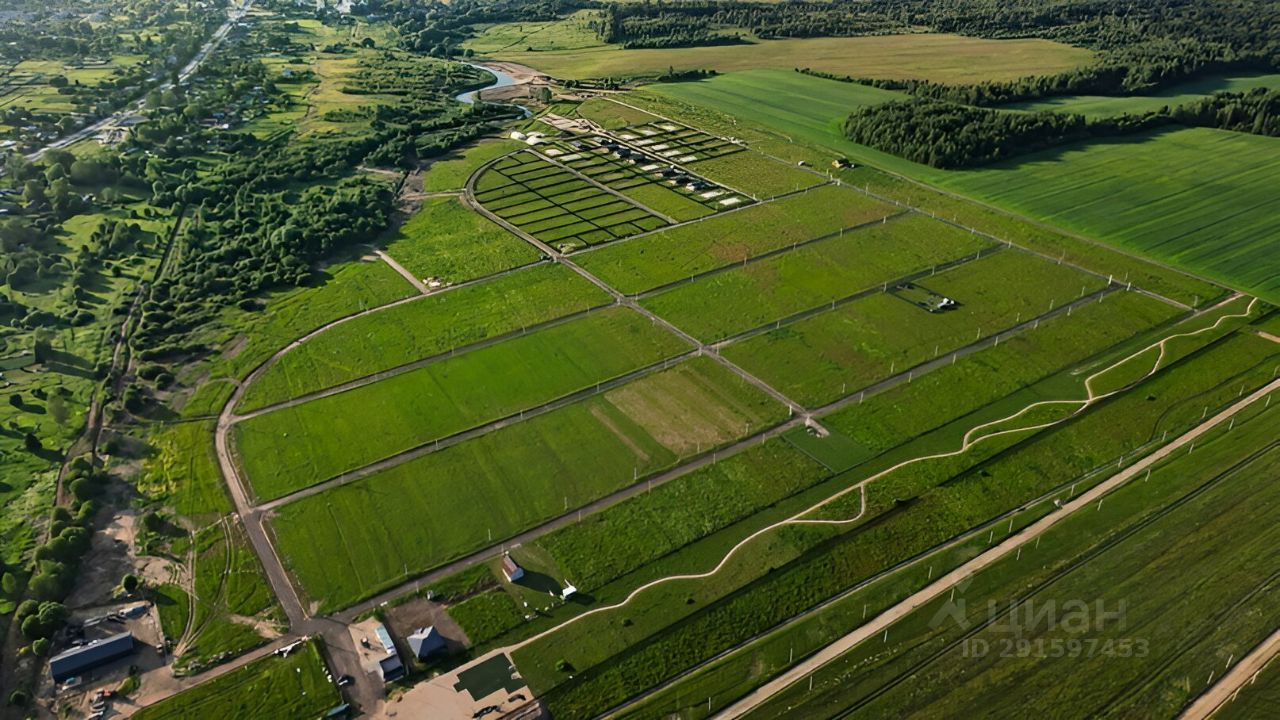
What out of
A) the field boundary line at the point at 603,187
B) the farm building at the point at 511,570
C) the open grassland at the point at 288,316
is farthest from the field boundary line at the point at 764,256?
the farm building at the point at 511,570

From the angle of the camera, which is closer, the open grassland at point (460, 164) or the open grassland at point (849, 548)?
the open grassland at point (849, 548)

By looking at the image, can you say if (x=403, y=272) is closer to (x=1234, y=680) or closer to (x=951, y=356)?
(x=951, y=356)

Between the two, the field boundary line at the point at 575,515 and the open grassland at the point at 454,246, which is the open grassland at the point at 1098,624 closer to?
the field boundary line at the point at 575,515

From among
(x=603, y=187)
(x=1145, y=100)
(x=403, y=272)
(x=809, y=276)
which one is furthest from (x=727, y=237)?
(x=1145, y=100)

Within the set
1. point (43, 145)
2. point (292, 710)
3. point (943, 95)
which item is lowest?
point (292, 710)

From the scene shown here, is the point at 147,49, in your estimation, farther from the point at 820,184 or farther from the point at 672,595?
the point at 672,595

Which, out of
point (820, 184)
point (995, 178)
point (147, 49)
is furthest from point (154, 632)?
point (147, 49)

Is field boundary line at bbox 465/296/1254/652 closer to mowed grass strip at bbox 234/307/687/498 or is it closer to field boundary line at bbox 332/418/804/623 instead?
field boundary line at bbox 332/418/804/623
